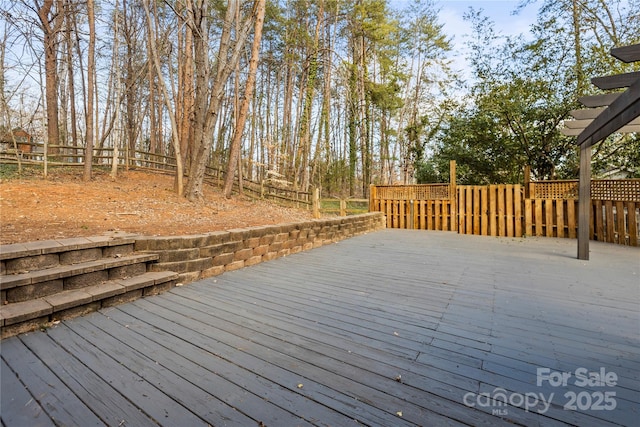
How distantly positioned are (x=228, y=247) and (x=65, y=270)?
4.72 feet

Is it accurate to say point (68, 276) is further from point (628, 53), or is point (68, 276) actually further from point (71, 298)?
point (628, 53)

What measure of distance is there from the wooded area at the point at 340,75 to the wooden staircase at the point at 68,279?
426cm

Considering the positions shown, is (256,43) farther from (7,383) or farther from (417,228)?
(7,383)

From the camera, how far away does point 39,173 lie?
25.4ft

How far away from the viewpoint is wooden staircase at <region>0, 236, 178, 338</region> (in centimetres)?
176

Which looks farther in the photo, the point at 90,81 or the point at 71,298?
the point at 90,81

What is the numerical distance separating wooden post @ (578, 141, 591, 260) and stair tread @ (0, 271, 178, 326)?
5194 millimetres

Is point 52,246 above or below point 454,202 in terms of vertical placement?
below

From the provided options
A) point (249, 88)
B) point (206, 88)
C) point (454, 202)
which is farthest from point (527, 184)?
point (206, 88)

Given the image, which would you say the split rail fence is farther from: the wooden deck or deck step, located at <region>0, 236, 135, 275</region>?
deck step, located at <region>0, 236, 135, 275</region>

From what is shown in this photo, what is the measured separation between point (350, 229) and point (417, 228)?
8.59 ft

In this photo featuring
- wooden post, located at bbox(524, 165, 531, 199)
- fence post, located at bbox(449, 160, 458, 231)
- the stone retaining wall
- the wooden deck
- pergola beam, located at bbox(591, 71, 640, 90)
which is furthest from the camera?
fence post, located at bbox(449, 160, 458, 231)

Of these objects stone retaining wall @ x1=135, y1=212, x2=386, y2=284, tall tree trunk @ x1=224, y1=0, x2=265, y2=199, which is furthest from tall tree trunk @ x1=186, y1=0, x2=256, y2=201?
stone retaining wall @ x1=135, y1=212, x2=386, y2=284

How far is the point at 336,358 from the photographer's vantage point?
149 centimetres
